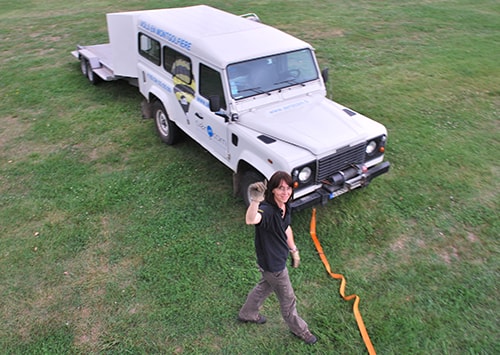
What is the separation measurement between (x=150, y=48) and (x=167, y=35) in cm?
70

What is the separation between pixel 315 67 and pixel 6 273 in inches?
190

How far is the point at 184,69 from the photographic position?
6148 mm

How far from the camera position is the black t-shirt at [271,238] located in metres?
3.27

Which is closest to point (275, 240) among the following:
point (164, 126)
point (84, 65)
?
point (164, 126)

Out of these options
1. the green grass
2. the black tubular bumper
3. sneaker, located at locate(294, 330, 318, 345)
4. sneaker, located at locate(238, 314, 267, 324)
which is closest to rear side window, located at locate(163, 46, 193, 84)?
the green grass

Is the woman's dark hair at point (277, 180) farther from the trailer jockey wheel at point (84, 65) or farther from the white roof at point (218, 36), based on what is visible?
the trailer jockey wheel at point (84, 65)

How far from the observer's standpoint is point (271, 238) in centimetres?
339

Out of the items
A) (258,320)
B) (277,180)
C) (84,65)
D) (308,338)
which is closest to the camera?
(277,180)

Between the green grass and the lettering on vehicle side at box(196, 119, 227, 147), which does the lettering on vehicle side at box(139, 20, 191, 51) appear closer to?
the lettering on vehicle side at box(196, 119, 227, 147)

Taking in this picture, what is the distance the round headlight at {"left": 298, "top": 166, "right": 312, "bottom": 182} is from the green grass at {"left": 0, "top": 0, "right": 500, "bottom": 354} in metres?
0.82

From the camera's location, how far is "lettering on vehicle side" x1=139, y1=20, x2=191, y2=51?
6004 millimetres

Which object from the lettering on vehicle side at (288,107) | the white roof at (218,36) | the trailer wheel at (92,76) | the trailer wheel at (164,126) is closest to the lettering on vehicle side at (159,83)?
the trailer wheel at (164,126)

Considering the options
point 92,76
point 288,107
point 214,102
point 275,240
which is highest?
point 214,102

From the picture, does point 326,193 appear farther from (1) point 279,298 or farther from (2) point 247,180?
(1) point 279,298
